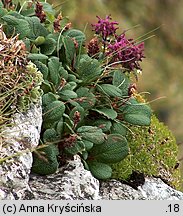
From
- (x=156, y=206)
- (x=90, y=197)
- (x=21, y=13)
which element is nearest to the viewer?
(x=156, y=206)

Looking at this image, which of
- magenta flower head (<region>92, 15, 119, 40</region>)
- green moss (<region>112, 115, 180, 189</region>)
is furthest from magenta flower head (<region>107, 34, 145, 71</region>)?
green moss (<region>112, 115, 180, 189</region>)

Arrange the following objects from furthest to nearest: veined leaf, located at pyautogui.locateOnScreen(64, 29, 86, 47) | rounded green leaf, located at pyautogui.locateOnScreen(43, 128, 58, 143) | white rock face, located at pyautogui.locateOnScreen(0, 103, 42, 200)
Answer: veined leaf, located at pyautogui.locateOnScreen(64, 29, 86, 47)
rounded green leaf, located at pyautogui.locateOnScreen(43, 128, 58, 143)
white rock face, located at pyautogui.locateOnScreen(0, 103, 42, 200)

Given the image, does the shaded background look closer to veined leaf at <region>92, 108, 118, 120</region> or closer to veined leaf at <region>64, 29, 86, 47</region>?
veined leaf at <region>64, 29, 86, 47</region>

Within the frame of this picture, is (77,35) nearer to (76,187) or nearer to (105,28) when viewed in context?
(105,28)

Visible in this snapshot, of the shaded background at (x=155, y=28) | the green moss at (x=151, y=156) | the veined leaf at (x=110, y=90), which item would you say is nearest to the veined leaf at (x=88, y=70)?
the veined leaf at (x=110, y=90)

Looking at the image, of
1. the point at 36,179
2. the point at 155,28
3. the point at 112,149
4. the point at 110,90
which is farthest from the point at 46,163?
the point at 155,28

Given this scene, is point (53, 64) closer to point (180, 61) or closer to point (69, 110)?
point (69, 110)

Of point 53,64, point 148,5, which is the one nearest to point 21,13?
point 53,64
